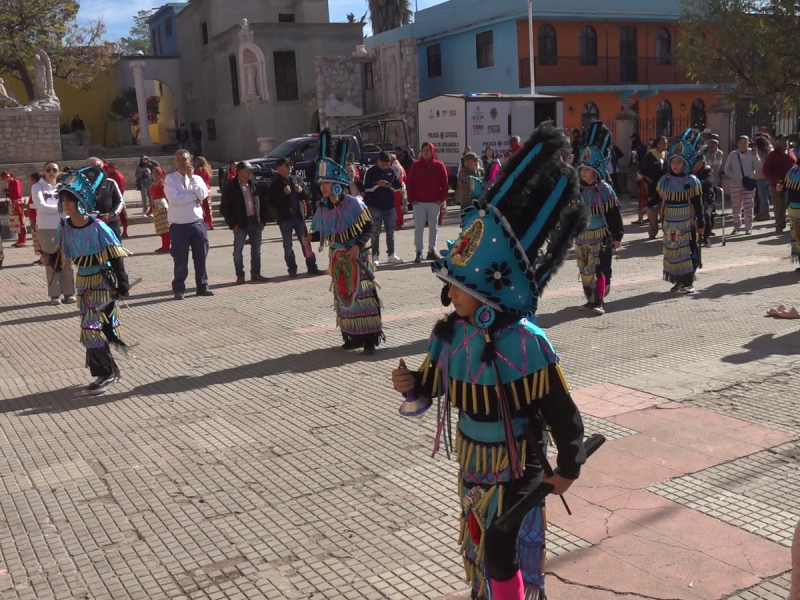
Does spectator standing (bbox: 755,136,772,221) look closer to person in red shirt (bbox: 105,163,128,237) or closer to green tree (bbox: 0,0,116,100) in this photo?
person in red shirt (bbox: 105,163,128,237)

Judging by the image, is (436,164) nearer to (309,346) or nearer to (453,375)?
(309,346)

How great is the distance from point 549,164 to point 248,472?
11.1 feet

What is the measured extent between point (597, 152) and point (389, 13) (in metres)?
43.7

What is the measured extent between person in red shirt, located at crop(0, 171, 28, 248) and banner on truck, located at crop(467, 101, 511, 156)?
1292 cm

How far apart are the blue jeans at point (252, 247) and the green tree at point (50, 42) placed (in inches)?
953

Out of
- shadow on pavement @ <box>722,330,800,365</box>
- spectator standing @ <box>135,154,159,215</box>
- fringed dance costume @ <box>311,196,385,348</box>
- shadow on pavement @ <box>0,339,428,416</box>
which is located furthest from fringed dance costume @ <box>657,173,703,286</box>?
spectator standing @ <box>135,154,159,215</box>

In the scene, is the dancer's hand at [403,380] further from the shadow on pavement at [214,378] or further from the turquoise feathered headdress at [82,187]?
the turquoise feathered headdress at [82,187]

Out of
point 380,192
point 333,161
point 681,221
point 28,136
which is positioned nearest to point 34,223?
point 380,192

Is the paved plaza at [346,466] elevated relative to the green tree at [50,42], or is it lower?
lower

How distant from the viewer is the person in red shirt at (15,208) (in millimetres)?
18641

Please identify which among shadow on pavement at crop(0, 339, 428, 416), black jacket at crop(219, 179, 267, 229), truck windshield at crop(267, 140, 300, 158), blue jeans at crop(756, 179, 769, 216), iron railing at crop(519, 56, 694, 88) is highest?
iron railing at crop(519, 56, 694, 88)

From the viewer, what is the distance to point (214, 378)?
323 inches

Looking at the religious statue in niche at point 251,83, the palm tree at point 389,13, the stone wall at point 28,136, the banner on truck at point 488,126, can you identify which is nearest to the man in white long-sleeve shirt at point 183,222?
the banner on truck at point 488,126

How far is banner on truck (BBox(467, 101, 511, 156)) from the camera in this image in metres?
26.0
